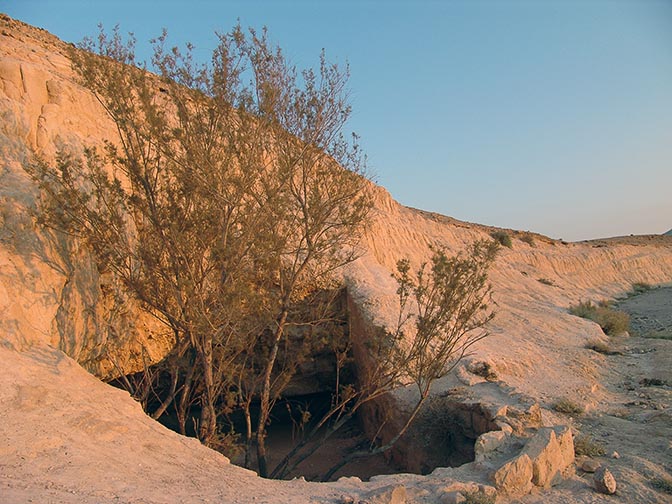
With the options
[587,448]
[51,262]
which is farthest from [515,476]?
[51,262]

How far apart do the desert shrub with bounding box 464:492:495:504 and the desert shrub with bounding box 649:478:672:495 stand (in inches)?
88.3

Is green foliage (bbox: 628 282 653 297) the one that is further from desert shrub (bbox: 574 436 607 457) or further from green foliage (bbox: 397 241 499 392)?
green foliage (bbox: 397 241 499 392)

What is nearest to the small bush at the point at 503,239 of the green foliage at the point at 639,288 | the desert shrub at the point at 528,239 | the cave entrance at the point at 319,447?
the desert shrub at the point at 528,239

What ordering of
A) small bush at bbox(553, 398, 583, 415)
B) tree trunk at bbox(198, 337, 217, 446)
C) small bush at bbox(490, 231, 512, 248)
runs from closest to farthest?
tree trunk at bbox(198, 337, 217, 446) → small bush at bbox(553, 398, 583, 415) → small bush at bbox(490, 231, 512, 248)

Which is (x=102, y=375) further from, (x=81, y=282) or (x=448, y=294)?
(x=448, y=294)

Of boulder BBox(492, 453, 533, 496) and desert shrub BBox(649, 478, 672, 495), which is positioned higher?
boulder BBox(492, 453, 533, 496)

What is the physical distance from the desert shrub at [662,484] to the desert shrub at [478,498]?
2244mm

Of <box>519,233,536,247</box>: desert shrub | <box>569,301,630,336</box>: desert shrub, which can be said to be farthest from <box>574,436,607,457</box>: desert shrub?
<box>519,233,536,247</box>: desert shrub

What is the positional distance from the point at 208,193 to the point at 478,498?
4930mm

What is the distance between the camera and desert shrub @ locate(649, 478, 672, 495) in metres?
5.60

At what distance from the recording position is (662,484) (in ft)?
18.6

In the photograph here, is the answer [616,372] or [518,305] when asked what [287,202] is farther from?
[518,305]

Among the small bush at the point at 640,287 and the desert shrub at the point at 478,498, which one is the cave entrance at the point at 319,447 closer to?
the desert shrub at the point at 478,498

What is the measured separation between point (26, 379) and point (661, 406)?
9779 mm
